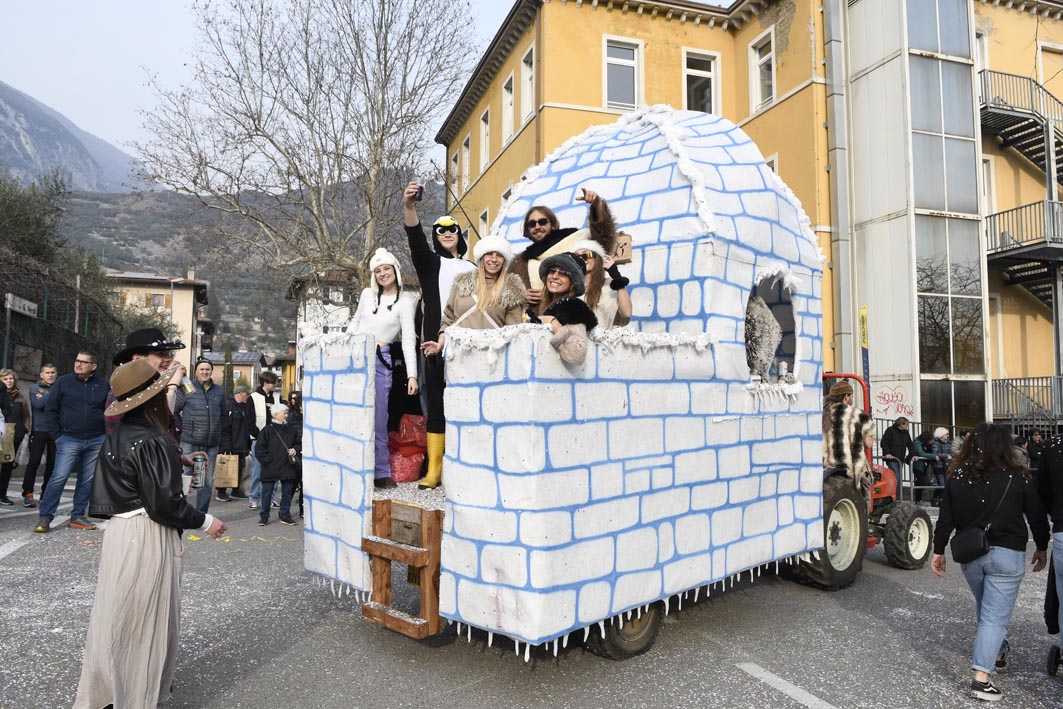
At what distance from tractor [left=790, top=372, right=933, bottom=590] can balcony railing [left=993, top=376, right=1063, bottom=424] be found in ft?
30.6

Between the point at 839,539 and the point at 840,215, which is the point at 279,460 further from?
the point at 840,215

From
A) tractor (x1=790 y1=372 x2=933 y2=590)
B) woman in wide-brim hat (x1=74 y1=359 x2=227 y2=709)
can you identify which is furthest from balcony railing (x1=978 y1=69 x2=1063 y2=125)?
woman in wide-brim hat (x1=74 y1=359 x2=227 y2=709)

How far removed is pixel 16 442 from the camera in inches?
356

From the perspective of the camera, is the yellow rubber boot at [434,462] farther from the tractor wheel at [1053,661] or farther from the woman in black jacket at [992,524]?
the tractor wheel at [1053,661]

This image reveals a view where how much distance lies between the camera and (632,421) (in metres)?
3.68

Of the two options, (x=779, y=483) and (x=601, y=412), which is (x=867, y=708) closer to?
(x=779, y=483)

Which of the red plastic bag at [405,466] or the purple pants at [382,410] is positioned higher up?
the purple pants at [382,410]

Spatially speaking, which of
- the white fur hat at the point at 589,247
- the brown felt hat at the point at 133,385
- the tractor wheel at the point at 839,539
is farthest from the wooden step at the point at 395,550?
the tractor wheel at the point at 839,539

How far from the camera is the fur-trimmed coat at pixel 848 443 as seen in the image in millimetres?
5965

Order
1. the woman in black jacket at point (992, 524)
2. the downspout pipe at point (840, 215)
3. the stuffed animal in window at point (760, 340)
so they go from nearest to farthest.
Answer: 1. the woman in black jacket at point (992, 524)
2. the stuffed animal in window at point (760, 340)
3. the downspout pipe at point (840, 215)

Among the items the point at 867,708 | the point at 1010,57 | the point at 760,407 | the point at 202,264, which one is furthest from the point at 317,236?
the point at 1010,57

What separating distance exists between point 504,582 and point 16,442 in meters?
8.34

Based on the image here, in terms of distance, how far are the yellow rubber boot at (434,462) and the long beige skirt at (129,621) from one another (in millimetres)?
1558

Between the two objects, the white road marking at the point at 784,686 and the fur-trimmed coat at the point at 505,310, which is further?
the fur-trimmed coat at the point at 505,310
